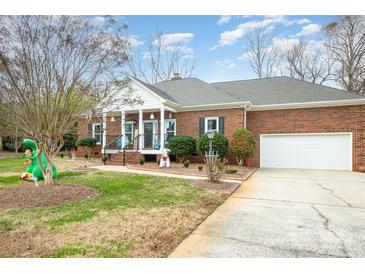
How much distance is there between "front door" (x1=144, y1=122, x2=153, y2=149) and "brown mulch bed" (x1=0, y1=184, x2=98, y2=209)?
859cm

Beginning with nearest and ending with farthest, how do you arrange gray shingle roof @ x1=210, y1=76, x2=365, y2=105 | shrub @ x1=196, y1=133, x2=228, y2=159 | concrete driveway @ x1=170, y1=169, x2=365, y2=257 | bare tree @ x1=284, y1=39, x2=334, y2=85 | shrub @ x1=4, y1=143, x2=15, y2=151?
1. concrete driveway @ x1=170, y1=169, x2=365, y2=257
2. shrub @ x1=196, y1=133, x2=228, y2=159
3. gray shingle roof @ x1=210, y1=76, x2=365, y2=105
4. bare tree @ x1=284, y1=39, x2=334, y2=85
5. shrub @ x1=4, y1=143, x2=15, y2=151

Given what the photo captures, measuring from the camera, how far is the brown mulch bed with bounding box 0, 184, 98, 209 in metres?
4.44

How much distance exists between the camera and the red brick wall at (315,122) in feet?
36.7

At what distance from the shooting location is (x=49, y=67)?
4.86m

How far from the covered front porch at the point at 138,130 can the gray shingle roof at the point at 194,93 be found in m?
1.39

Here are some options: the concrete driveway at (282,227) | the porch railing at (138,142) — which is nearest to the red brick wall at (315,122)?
the porch railing at (138,142)

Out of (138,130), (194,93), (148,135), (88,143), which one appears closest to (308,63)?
(194,93)

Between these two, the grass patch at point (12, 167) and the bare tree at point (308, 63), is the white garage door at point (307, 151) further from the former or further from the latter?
the grass patch at point (12, 167)

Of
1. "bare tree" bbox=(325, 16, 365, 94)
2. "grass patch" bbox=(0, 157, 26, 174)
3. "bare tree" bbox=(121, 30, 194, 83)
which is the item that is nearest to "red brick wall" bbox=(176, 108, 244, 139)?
"grass patch" bbox=(0, 157, 26, 174)

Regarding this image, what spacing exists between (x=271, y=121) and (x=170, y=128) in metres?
6.17

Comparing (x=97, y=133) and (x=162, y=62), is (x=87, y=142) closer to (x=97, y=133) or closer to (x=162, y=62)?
(x=97, y=133)

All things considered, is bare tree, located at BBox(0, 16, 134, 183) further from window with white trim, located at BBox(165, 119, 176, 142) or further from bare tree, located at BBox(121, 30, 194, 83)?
bare tree, located at BBox(121, 30, 194, 83)

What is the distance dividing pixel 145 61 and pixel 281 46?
1456 cm
